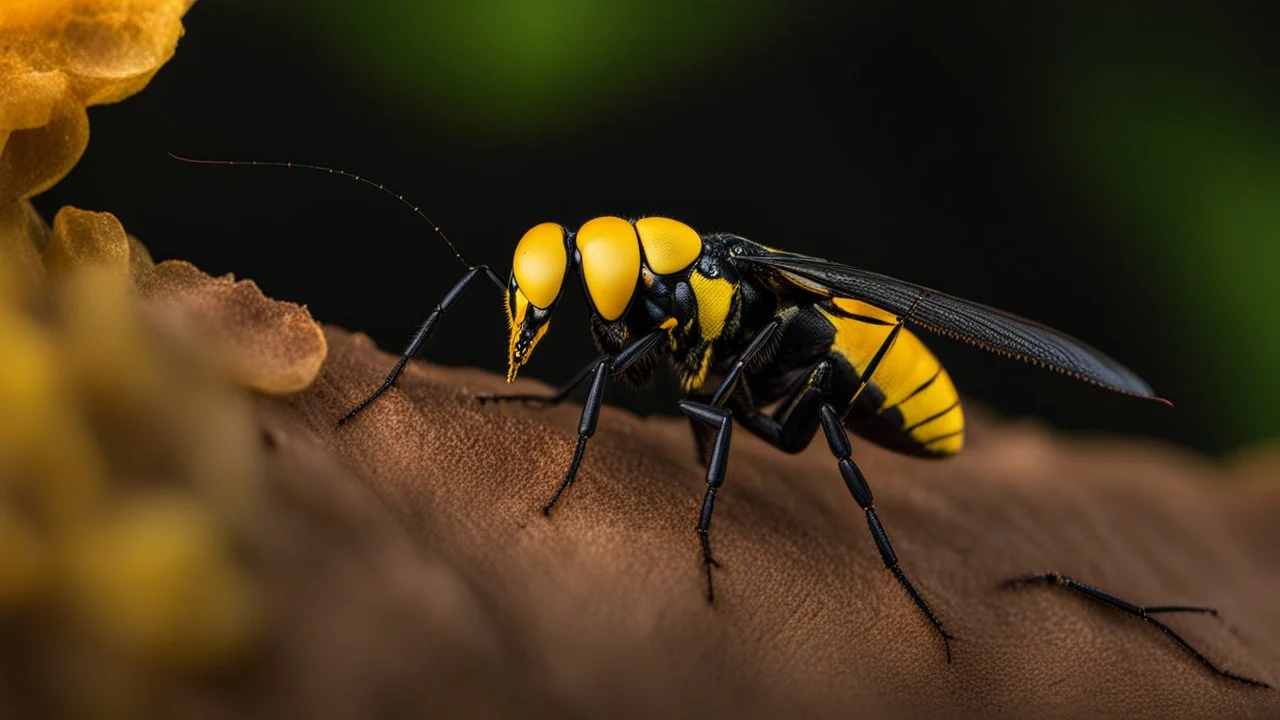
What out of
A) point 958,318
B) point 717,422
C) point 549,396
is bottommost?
point 549,396

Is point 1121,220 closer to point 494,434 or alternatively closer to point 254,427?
Answer: point 494,434

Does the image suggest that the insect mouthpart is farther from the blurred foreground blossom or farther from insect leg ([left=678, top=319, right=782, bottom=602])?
the blurred foreground blossom

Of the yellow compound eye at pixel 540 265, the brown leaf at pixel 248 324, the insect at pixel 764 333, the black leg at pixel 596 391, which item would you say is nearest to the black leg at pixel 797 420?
the insect at pixel 764 333

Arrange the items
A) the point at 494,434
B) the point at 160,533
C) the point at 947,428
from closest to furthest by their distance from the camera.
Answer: the point at 160,533
the point at 494,434
the point at 947,428

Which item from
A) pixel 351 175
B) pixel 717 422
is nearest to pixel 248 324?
pixel 351 175

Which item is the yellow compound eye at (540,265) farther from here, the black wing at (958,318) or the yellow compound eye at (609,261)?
the black wing at (958,318)

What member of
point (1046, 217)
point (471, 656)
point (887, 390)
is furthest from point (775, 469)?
point (1046, 217)

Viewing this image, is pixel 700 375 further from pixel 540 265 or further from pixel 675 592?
pixel 675 592
